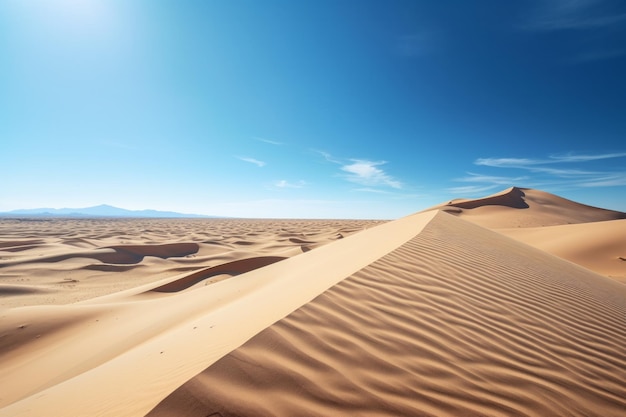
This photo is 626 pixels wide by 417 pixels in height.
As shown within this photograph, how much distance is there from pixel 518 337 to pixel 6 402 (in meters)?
4.78

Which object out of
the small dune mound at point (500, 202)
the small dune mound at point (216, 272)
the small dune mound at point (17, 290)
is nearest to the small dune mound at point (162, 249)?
the small dune mound at point (17, 290)

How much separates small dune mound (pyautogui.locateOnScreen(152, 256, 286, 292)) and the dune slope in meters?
5.40

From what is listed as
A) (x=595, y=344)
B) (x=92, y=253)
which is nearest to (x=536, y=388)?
(x=595, y=344)

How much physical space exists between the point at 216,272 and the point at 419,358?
7.16 m

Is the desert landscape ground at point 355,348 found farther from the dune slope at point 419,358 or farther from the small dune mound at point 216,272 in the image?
the small dune mound at point 216,272

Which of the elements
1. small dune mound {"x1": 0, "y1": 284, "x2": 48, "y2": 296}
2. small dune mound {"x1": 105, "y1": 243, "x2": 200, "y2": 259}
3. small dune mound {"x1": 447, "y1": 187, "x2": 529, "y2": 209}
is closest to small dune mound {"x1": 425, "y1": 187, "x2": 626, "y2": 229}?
small dune mound {"x1": 447, "y1": 187, "x2": 529, "y2": 209}

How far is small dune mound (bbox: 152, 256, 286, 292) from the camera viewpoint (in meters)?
7.04

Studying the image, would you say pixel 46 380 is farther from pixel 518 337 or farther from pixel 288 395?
pixel 518 337

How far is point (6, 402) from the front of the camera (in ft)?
9.20

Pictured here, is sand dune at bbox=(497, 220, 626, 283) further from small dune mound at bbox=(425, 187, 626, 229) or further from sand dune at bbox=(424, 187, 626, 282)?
small dune mound at bbox=(425, 187, 626, 229)

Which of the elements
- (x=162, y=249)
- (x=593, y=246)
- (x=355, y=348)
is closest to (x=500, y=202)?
(x=593, y=246)

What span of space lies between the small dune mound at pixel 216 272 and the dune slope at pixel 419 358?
5.40 metres

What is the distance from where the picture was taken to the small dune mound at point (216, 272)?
7039mm

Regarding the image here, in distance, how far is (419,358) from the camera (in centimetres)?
205
